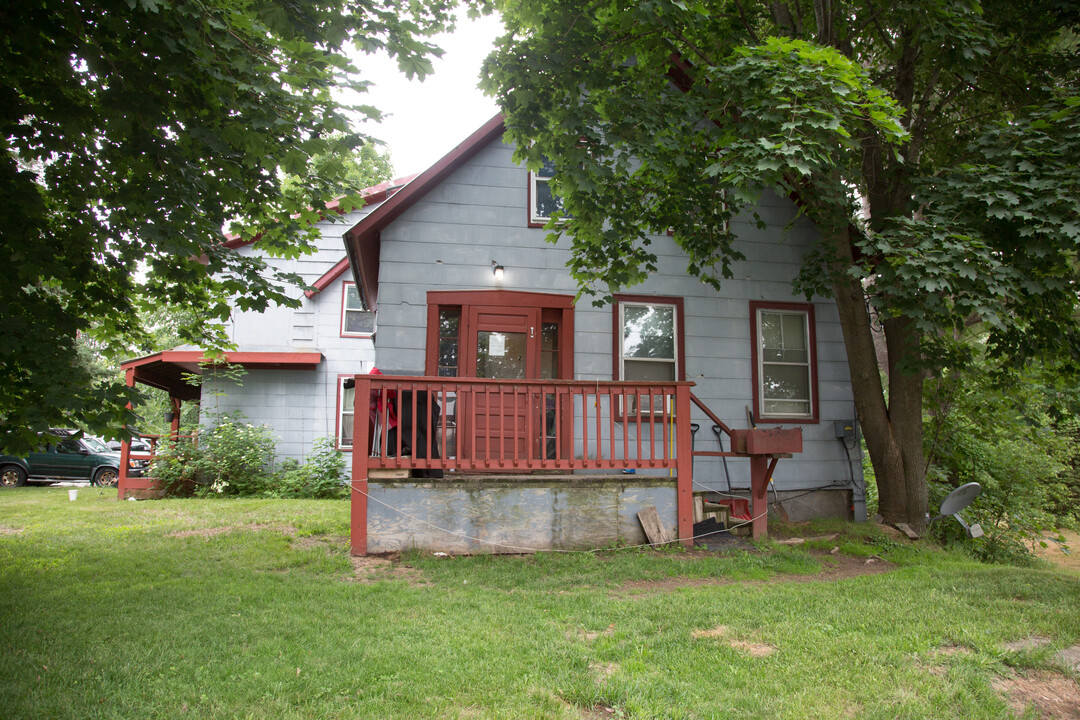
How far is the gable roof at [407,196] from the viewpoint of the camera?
8.77 m

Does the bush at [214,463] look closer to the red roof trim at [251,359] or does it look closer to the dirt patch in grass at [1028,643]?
the red roof trim at [251,359]

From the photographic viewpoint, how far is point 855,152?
8.80 metres

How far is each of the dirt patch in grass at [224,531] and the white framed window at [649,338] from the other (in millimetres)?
4933

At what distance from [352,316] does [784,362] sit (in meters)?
9.71

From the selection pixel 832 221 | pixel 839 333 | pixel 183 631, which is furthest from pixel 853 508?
pixel 183 631

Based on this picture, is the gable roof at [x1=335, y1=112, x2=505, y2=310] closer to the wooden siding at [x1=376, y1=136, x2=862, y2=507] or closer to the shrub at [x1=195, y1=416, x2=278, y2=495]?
the wooden siding at [x1=376, y1=136, x2=862, y2=507]

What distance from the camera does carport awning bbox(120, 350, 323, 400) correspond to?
45.0 feet

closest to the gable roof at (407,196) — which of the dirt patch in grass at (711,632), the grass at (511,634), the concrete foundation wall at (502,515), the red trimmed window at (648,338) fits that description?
the red trimmed window at (648,338)

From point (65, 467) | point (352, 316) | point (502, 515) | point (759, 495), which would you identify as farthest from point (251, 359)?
point (759, 495)

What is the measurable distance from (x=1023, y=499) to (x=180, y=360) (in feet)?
51.2

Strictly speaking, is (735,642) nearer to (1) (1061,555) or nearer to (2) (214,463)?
(2) (214,463)

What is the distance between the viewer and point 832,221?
7.65 meters

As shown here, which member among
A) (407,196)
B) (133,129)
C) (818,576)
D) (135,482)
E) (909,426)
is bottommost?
(818,576)

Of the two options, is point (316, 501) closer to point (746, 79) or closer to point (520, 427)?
point (520, 427)
